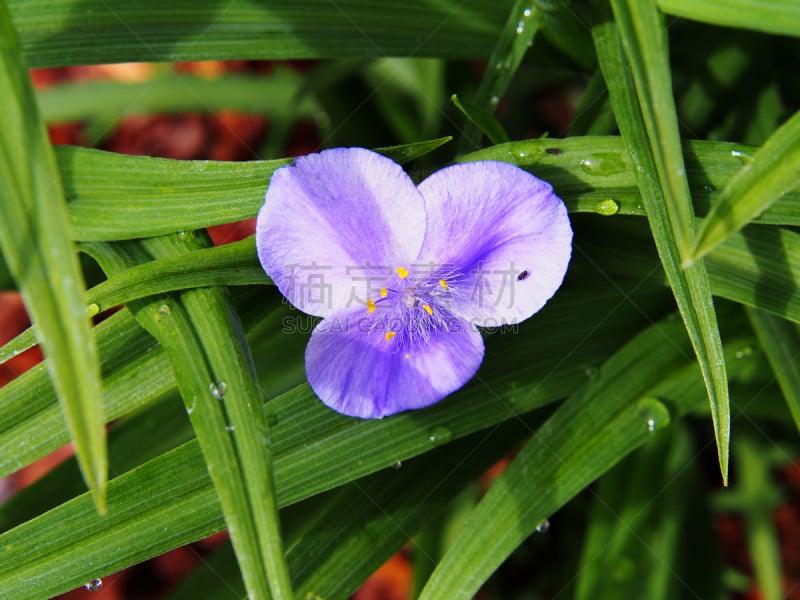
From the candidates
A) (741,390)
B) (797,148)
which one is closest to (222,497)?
(797,148)

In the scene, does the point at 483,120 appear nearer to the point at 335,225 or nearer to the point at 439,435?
the point at 335,225

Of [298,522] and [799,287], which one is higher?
[799,287]

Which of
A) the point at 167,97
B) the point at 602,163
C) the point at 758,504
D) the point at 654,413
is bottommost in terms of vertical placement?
the point at 758,504

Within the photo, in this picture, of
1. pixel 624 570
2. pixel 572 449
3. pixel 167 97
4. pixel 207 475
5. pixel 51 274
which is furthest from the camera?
pixel 167 97

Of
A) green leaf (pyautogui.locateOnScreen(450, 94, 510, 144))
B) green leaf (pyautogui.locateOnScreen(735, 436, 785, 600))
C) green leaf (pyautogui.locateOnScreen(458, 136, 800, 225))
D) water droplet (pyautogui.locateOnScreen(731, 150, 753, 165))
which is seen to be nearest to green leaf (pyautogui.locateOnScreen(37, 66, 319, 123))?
green leaf (pyautogui.locateOnScreen(450, 94, 510, 144))

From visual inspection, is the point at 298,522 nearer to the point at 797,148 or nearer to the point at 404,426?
the point at 404,426

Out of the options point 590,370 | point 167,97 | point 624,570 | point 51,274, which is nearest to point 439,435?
point 590,370

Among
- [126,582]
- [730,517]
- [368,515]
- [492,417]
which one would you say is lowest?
[730,517]
